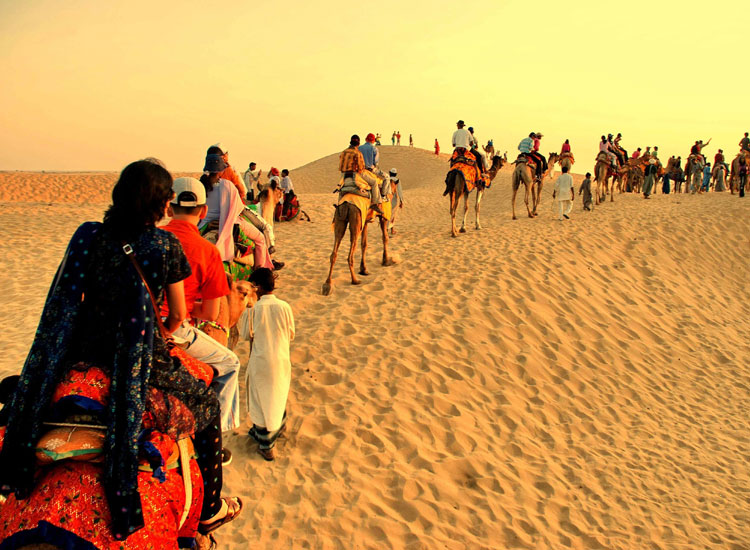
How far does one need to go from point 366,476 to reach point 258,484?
0.97 metres

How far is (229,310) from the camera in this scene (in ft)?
13.8

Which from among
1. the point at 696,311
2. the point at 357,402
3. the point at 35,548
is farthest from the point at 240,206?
the point at 696,311

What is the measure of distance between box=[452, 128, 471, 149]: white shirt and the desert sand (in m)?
2.37

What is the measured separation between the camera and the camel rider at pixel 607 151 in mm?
18456

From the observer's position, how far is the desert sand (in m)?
4.50

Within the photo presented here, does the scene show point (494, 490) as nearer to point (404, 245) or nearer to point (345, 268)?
point (345, 268)

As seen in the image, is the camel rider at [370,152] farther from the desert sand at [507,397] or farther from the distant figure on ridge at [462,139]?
the distant figure on ridge at [462,139]

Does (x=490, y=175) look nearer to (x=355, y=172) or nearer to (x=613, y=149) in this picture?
(x=613, y=149)

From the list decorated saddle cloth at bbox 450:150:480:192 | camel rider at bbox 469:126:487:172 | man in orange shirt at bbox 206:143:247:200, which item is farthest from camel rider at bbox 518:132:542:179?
man in orange shirt at bbox 206:143:247:200

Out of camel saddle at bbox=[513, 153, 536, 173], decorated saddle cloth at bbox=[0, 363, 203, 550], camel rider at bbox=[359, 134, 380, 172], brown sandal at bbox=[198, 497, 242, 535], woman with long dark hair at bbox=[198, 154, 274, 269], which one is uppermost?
camel saddle at bbox=[513, 153, 536, 173]

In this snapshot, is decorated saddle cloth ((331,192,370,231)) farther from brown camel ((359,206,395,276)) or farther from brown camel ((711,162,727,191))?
brown camel ((711,162,727,191))

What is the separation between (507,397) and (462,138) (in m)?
8.44

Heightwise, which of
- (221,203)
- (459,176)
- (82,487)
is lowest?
(82,487)

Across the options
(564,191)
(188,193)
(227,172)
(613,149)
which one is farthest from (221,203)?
(613,149)
